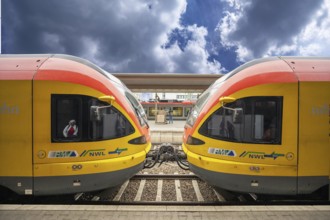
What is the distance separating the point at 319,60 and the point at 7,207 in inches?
260

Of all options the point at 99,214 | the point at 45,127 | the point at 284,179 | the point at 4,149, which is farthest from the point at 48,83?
the point at 284,179

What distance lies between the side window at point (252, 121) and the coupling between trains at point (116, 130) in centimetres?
2

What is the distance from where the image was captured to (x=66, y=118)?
417 cm

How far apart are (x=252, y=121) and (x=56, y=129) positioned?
3.85m

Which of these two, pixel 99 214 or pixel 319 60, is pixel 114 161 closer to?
pixel 99 214

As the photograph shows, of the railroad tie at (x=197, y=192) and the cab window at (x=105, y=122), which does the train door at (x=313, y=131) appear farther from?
the cab window at (x=105, y=122)

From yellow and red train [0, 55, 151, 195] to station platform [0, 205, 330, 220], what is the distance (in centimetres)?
65

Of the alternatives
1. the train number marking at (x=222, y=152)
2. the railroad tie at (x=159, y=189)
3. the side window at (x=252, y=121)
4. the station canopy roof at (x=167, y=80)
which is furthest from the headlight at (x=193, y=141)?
the station canopy roof at (x=167, y=80)

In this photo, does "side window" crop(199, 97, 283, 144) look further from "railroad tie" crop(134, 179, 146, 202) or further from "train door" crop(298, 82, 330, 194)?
"railroad tie" crop(134, 179, 146, 202)

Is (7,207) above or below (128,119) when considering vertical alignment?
below

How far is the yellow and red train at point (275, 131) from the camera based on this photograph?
4020 mm

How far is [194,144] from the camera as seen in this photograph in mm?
4816

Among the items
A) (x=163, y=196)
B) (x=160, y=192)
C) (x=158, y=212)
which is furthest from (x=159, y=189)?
(x=158, y=212)

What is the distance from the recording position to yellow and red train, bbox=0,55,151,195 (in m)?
4.00
